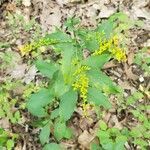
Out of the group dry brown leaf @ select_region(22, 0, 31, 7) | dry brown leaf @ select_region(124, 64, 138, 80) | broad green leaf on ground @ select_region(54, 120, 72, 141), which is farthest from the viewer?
dry brown leaf @ select_region(22, 0, 31, 7)

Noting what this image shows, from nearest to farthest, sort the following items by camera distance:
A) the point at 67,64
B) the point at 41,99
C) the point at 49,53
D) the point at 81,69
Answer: the point at 67,64 → the point at 81,69 → the point at 41,99 → the point at 49,53

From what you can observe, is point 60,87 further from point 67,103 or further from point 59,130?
point 59,130

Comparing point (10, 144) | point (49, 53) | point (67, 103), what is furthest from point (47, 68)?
point (49, 53)

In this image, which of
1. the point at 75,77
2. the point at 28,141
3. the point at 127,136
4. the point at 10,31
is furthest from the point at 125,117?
the point at 10,31

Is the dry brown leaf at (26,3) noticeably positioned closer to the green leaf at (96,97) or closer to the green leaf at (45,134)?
the green leaf at (45,134)

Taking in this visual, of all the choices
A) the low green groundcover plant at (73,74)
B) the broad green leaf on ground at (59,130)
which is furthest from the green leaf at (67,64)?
the broad green leaf on ground at (59,130)

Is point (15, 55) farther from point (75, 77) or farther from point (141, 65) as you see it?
point (75, 77)

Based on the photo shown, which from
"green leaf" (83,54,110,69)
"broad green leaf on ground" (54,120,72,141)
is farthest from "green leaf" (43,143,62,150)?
Answer: "green leaf" (83,54,110,69)

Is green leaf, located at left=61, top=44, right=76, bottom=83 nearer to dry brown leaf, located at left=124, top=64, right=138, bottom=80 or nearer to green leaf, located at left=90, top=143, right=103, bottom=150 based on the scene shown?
green leaf, located at left=90, top=143, right=103, bottom=150
